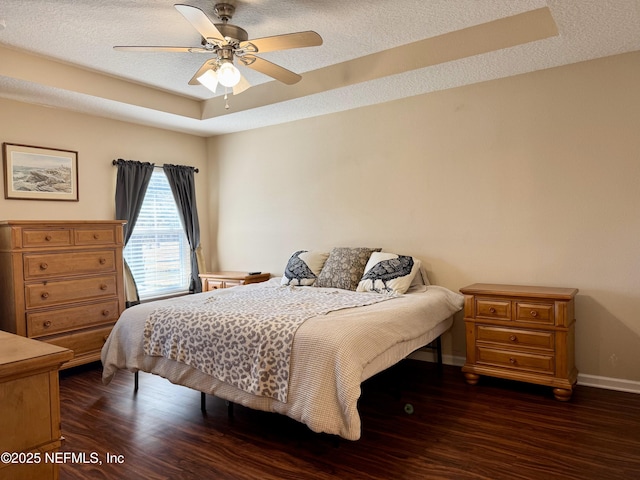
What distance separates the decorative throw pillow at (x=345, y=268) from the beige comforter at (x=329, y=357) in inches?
25.9

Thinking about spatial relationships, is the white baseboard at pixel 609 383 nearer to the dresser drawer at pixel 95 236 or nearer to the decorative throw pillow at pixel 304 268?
the decorative throw pillow at pixel 304 268

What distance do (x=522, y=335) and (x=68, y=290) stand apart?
3606 millimetres

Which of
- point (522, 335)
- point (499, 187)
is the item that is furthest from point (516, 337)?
point (499, 187)

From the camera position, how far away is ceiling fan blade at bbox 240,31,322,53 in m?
2.42

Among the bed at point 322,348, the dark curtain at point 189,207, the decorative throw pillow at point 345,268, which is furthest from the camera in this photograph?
the dark curtain at point 189,207

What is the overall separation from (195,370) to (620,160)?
327cm

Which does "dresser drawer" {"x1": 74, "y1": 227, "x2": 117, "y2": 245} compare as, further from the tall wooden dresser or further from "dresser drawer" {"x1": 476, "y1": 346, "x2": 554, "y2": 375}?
"dresser drawer" {"x1": 476, "y1": 346, "x2": 554, "y2": 375}

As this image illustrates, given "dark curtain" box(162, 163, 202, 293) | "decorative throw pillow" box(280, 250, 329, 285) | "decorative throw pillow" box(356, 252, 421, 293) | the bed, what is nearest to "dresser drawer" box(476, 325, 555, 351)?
the bed

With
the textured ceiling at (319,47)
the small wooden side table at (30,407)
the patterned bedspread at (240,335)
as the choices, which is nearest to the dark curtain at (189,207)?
the textured ceiling at (319,47)

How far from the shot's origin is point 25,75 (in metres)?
3.28

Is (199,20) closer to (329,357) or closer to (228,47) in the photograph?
(228,47)

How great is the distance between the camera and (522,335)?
315 centimetres

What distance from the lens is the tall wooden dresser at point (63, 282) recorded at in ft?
11.0

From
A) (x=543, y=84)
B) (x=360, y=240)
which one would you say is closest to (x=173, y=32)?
(x=360, y=240)
